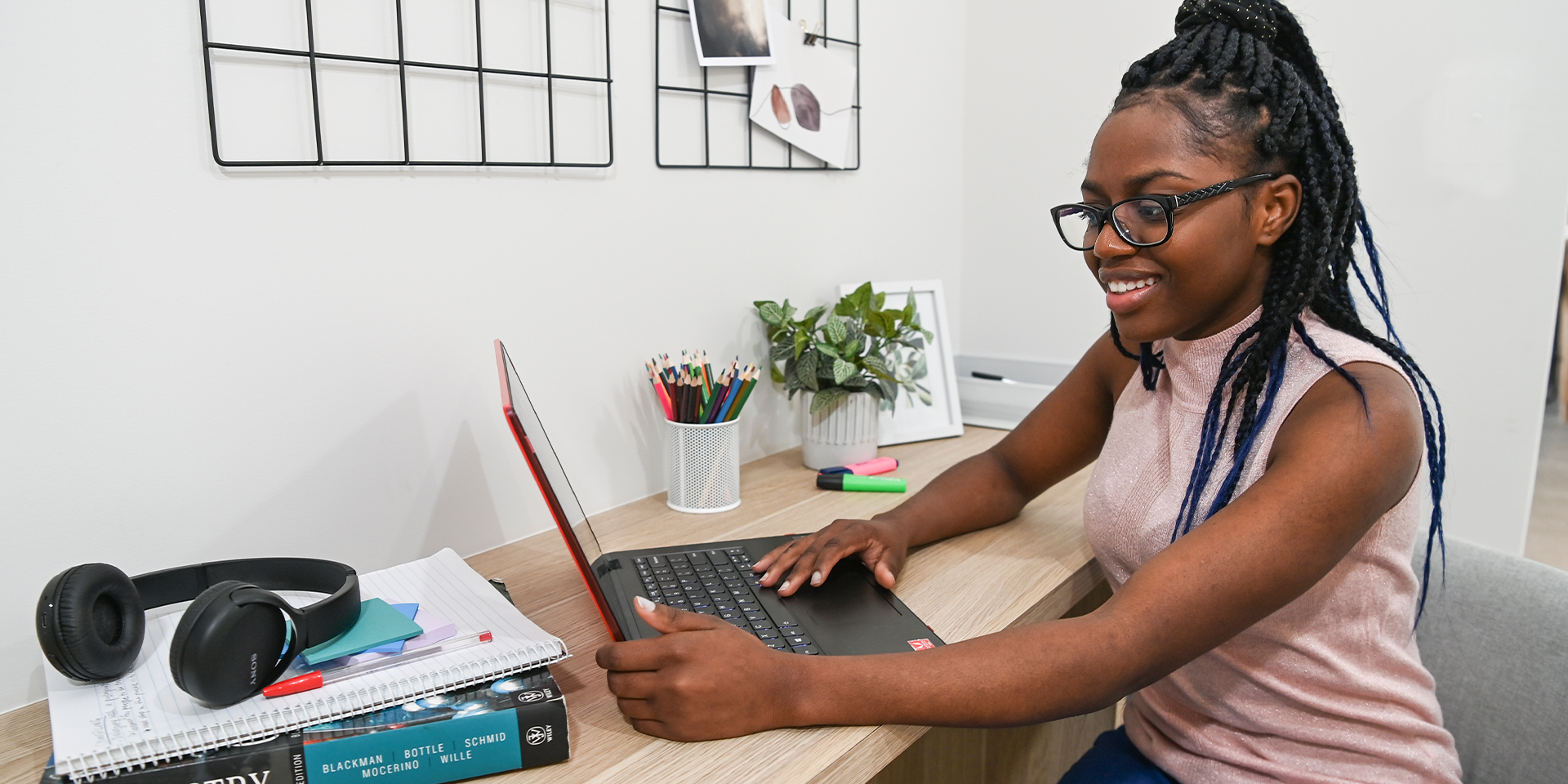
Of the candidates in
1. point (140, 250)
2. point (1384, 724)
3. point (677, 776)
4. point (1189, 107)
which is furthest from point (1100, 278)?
point (140, 250)

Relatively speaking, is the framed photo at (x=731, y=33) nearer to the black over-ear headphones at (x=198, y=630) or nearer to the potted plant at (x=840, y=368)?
the potted plant at (x=840, y=368)

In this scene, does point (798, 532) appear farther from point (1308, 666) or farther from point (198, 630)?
point (198, 630)

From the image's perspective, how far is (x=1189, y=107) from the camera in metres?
0.81

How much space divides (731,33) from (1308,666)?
3.20 feet

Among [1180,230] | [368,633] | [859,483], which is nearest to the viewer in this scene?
[368,633]

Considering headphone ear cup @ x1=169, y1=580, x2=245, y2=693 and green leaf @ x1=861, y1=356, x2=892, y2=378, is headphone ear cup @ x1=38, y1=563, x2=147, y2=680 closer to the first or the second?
headphone ear cup @ x1=169, y1=580, x2=245, y2=693

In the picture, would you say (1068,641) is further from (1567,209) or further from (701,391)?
(1567,209)

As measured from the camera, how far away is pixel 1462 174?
1.31m

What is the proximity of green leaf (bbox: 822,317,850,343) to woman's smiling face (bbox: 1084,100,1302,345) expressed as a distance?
47 cm

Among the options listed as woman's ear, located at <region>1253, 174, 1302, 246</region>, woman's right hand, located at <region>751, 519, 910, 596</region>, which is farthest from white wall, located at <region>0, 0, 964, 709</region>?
woman's ear, located at <region>1253, 174, 1302, 246</region>

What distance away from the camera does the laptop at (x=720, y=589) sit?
0.73 m

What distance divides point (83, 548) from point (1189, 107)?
99cm

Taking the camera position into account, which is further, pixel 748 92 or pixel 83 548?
pixel 748 92

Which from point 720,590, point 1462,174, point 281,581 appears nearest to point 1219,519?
point 720,590
